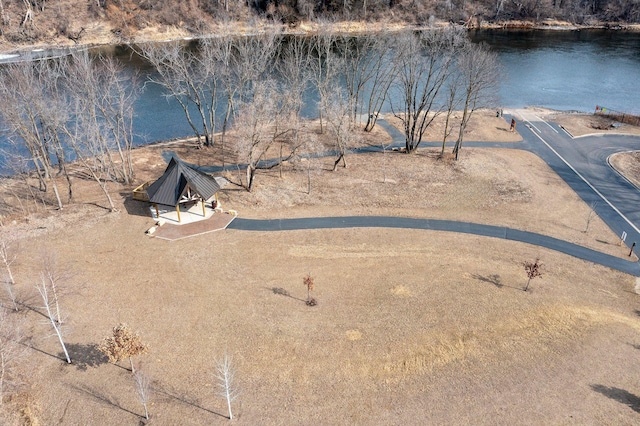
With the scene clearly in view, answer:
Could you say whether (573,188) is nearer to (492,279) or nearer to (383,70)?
(492,279)

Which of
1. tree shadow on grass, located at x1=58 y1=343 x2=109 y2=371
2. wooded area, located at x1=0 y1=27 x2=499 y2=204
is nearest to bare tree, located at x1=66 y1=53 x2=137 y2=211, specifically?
wooded area, located at x1=0 y1=27 x2=499 y2=204

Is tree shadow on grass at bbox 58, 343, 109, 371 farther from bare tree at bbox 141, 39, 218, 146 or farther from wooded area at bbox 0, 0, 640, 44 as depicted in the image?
wooded area at bbox 0, 0, 640, 44

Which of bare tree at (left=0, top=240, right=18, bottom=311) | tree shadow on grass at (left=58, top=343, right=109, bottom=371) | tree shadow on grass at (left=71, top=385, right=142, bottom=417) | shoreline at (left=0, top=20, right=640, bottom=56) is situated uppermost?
shoreline at (left=0, top=20, right=640, bottom=56)

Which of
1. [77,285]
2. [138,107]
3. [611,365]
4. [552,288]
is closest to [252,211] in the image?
[77,285]

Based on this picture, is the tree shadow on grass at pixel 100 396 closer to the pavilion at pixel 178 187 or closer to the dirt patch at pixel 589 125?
the pavilion at pixel 178 187

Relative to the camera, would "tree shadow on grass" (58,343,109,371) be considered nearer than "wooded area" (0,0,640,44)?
Yes

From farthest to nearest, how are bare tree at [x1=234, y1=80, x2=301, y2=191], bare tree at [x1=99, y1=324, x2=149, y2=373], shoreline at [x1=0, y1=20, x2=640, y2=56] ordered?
1. shoreline at [x1=0, y1=20, x2=640, y2=56]
2. bare tree at [x1=234, y1=80, x2=301, y2=191]
3. bare tree at [x1=99, y1=324, x2=149, y2=373]
